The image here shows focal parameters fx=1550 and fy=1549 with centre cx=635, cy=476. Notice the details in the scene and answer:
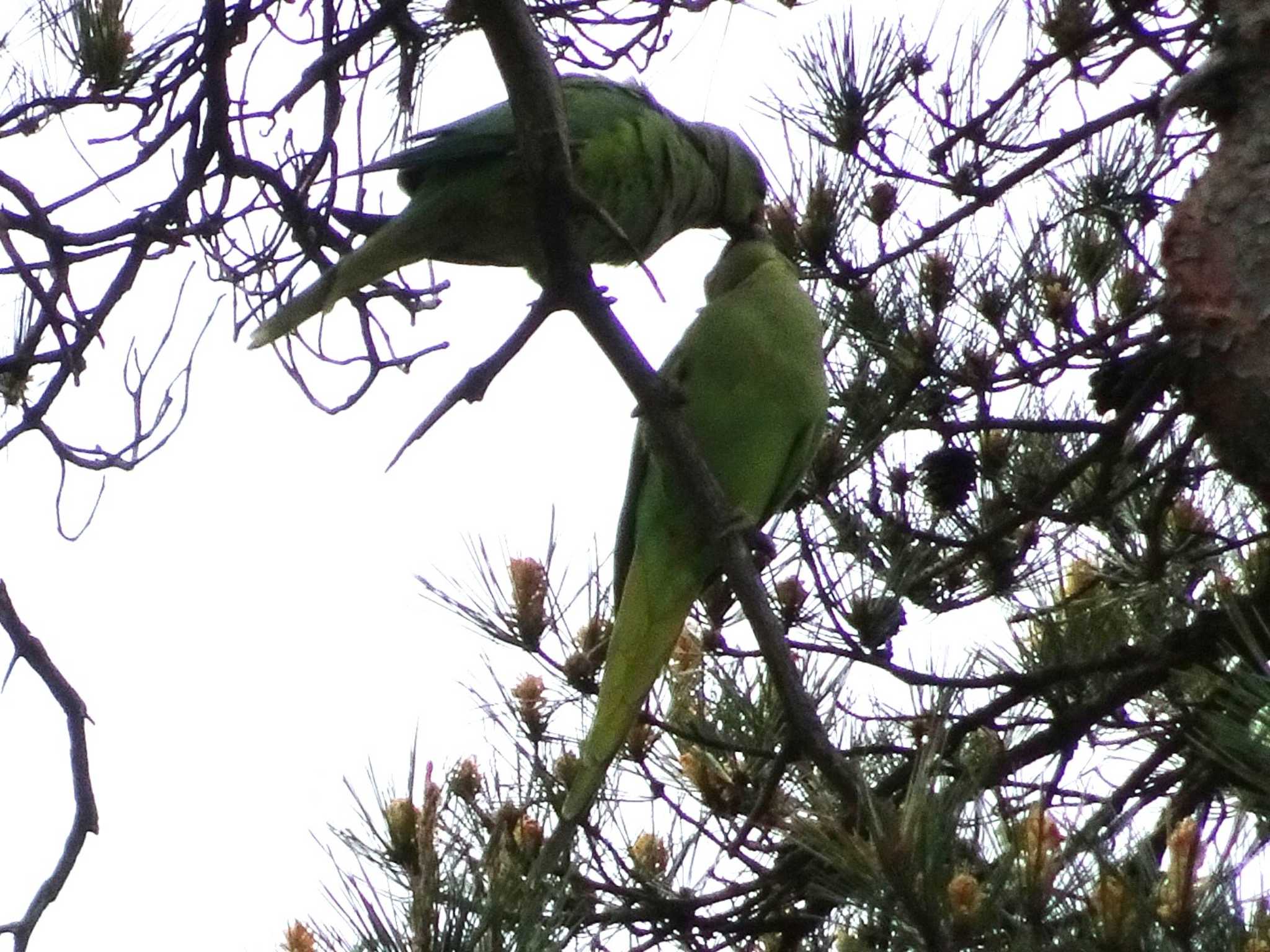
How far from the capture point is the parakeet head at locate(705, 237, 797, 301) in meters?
2.40

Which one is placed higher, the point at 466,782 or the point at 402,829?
the point at 466,782

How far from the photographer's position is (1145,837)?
4.87 ft

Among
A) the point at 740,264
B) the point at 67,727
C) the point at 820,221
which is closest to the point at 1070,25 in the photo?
the point at 820,221

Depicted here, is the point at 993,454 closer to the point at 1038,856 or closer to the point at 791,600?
the point at 791,600

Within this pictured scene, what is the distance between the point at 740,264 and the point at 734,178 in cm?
16

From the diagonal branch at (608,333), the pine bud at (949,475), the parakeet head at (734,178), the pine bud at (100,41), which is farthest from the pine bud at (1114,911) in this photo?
the pine bud at (100,41)

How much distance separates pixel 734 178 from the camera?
2.47 m

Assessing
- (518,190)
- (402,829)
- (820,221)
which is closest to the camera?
(402,829)

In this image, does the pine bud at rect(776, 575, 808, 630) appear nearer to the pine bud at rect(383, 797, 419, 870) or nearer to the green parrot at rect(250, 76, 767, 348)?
the green parrot at rect(250, 76, 767, 348)

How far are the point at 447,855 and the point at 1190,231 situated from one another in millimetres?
1010

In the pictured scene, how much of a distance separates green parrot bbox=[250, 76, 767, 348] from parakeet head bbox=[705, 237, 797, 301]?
8 centimetres

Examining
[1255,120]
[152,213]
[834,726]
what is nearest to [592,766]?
[834,726]

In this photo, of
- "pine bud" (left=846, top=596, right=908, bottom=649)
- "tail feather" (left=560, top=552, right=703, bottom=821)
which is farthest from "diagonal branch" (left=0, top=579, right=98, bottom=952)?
"pine bud" (left=846, top=596, right=908, bottom=649)

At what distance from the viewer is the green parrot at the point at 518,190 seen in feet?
6.84
